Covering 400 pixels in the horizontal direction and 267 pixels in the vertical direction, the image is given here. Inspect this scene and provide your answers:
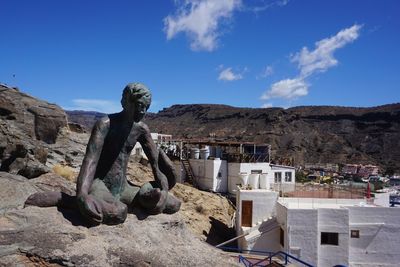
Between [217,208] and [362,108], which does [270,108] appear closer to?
[362,108]

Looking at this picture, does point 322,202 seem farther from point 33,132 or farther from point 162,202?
point 162,202

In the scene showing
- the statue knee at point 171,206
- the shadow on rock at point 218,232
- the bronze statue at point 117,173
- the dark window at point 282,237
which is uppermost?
the bronze statue at point 117,173

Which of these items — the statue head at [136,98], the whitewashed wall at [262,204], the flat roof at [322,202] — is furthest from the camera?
the whitewashed wall at [262,204]

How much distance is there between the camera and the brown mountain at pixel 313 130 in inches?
4060

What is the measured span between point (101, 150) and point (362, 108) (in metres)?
129

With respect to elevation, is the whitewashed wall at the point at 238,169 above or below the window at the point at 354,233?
above

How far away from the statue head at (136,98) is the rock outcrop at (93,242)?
1.57 m

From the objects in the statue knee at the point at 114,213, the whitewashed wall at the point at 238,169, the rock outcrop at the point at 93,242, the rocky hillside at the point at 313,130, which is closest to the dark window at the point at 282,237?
the whitewashed wall at the point at 238,169

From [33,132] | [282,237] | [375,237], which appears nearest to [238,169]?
[282,237]

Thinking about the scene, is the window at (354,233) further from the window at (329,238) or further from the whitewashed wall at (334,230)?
the window at (329,238)

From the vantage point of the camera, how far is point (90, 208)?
5.59 m

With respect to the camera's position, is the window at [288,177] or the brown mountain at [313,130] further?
the brown mountain at [313,130]

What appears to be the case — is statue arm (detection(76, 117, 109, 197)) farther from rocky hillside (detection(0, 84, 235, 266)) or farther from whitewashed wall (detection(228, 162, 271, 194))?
whitewashed wall (detection(228, 162, 271, 194))

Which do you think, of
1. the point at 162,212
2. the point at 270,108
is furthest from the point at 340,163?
the point at 162,212
